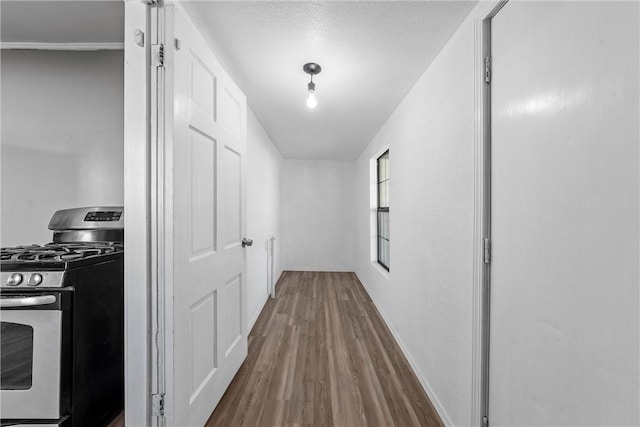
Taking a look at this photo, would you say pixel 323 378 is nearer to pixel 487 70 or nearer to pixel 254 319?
pixel 254 319

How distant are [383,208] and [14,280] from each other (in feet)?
11.2

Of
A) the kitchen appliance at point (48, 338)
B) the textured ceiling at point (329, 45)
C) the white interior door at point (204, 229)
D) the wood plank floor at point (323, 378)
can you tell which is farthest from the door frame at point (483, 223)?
the kitchen appliance at point (48, 338)

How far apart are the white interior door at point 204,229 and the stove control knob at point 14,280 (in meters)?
0.69

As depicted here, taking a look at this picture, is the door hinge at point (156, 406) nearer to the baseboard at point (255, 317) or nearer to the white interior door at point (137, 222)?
the white interior door at point (137, 222)

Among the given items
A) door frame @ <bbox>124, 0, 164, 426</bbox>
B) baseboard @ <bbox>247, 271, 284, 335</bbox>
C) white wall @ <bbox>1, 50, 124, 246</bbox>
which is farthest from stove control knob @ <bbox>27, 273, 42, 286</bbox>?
baseboard @ <bbox>247, 271, 284, 335</bbox>

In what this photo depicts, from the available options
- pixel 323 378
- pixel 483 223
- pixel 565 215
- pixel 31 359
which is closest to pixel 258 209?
pixel 323 378

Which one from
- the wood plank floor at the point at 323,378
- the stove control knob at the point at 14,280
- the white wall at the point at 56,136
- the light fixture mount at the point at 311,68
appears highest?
the light fixture mount at the point at 311,68

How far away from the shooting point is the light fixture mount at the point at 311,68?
72.1 inches

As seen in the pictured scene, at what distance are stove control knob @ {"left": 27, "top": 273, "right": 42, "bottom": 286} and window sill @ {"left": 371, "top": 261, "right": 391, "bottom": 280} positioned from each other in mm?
2625

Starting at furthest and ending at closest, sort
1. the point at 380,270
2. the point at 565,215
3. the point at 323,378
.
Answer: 1. the point at 380,270
2. the point at 323,378
3. the point at 565,215

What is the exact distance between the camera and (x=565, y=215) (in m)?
0.83

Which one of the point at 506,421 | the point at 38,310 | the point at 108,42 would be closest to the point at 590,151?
the point at 506,421

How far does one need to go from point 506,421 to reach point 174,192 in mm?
1705

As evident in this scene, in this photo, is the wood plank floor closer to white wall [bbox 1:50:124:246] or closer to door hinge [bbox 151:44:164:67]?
white wall [bbox 1:50:124:246]
